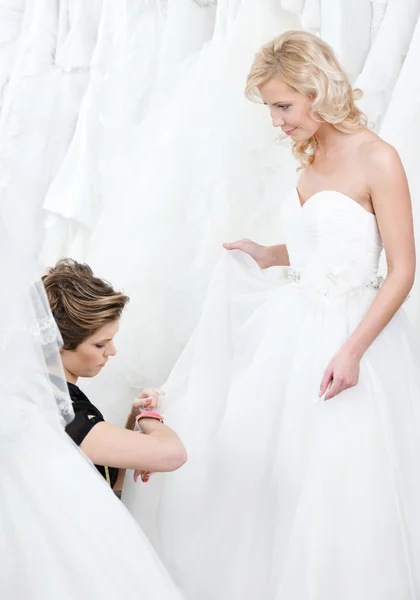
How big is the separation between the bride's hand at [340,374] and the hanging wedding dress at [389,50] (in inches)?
28.6

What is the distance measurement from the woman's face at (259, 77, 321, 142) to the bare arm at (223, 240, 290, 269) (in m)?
0.30

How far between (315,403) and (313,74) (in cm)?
59

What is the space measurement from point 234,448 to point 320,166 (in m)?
0.56

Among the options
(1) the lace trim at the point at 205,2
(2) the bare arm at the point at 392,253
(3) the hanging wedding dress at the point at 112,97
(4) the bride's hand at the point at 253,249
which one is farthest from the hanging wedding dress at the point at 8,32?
(2) the bare arm at the point at 392,253

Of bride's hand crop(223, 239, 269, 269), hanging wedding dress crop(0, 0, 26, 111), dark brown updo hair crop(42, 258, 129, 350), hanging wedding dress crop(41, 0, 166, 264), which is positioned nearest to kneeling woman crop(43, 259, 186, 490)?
dark brown updo hair crop(42, 258, 129, 350)

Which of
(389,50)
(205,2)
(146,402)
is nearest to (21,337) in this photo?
(146,402)

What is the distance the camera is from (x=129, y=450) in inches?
41.9

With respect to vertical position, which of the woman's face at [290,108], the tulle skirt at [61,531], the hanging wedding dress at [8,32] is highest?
the hanging wedding dress at [8,32]

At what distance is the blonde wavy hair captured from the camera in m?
1.32

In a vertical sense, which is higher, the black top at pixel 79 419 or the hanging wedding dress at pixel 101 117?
the hanging wedding dress at pixel 101 117

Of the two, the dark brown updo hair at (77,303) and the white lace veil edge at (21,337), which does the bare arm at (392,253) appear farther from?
the white lace veil edge at (21,337)

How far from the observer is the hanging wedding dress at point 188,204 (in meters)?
1.84

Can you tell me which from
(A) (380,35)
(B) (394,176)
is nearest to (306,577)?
(B) (394,176)

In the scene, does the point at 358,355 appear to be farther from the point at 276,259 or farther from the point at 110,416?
the point at 110,416
